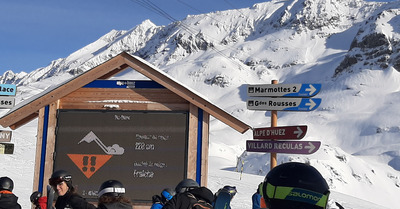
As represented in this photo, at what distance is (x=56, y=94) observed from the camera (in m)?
9.71

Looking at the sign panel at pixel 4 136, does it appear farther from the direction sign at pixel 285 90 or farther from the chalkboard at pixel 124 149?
the direction sign at pixel 285 90

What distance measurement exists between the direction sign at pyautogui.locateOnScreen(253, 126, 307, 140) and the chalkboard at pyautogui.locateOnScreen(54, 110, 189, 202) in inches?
90.2

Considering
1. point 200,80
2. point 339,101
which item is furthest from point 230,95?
point 339,101

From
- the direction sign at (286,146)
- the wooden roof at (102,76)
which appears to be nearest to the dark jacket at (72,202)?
the direction sign at (286,146)

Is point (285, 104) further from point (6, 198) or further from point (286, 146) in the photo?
point (6, 198)

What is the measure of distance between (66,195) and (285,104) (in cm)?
460

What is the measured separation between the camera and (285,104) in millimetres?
7918

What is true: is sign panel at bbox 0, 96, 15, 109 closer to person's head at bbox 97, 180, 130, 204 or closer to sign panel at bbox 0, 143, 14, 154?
sign panel at bbox 0, 143, 14, 154

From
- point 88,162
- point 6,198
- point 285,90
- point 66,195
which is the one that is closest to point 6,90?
point 88,162

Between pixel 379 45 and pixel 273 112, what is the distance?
140 m

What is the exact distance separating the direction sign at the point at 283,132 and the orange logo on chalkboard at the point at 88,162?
11.9 ft

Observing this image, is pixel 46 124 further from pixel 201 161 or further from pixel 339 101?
pixel 339 101

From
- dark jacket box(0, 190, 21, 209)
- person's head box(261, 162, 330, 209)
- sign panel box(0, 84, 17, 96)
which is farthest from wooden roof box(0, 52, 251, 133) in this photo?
person's head box(261, 162, 330, 209)

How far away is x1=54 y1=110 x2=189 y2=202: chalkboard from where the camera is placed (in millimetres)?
9508
